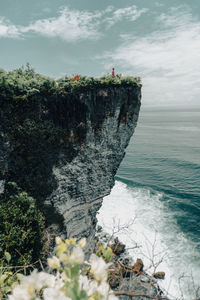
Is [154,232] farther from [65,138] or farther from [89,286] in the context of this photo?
[89,286]

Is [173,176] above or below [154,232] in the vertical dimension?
above

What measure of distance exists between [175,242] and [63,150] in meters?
17.9

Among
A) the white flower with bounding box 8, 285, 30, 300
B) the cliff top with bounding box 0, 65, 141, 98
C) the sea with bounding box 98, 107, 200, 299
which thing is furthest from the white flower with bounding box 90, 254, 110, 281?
the sea with bounding box 98, 107, 200, 299

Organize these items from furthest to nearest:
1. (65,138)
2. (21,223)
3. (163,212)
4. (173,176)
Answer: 1. (173,176)
2. (163,212)
3. (65,138)
4. (21,223)

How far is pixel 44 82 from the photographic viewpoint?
9.39 m

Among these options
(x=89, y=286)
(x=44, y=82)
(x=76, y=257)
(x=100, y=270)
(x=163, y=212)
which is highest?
(x=44, y=82)

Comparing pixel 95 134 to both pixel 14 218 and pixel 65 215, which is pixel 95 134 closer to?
pixel 65 215

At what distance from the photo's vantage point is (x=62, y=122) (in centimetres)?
1036

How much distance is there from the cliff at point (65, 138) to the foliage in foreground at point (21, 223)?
2.02ft

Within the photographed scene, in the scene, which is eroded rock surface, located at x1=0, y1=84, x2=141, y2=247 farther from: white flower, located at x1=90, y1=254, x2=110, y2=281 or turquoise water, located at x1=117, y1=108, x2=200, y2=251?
turquoise water, located at x1=117, y1=108, x2=200, y2=251

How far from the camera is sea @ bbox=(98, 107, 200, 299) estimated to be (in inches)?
699

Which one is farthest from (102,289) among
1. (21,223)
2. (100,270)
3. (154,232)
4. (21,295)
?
(154,232)

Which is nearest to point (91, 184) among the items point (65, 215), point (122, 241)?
point (65, 215)

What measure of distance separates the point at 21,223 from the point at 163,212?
2156 centimetres
